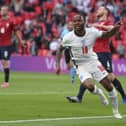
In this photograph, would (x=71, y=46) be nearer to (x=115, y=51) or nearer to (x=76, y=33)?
(x=76, y=33)

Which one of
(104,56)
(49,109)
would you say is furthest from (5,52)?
(49,109)

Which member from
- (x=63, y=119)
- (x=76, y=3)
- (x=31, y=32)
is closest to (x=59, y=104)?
(x=63, y=119)

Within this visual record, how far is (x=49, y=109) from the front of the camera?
559 inches

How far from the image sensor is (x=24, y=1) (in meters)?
36.7

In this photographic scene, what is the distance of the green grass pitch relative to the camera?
12.2 metres

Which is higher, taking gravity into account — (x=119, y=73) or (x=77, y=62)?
(x=77, y=62)

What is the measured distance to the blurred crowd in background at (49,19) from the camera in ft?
105

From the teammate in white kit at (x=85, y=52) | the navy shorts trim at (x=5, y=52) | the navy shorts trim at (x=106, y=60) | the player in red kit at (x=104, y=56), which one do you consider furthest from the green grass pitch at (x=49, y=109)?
the navy shorts trim at (x=5, y=52)

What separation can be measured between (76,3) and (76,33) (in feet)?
73.2

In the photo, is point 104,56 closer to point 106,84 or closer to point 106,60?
point 106,60

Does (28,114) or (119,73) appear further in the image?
(119,73)

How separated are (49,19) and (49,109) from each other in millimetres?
20914

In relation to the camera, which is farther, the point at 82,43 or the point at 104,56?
the point at 104,56

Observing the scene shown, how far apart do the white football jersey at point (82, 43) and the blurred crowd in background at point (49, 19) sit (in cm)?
1684
